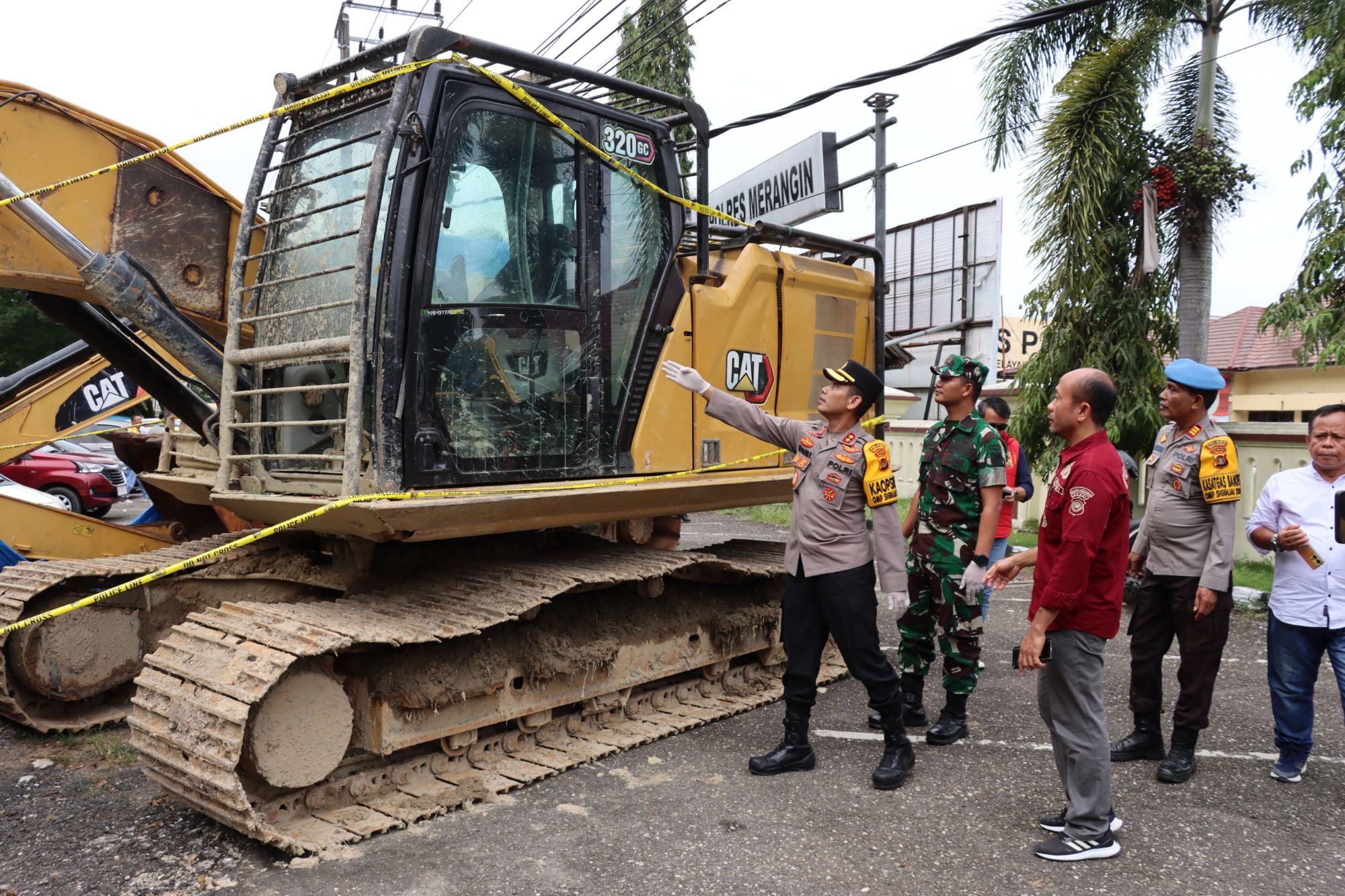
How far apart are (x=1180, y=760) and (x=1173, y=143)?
8.39m

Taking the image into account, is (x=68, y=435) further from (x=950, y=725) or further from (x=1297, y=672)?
(x=1297, y=672)

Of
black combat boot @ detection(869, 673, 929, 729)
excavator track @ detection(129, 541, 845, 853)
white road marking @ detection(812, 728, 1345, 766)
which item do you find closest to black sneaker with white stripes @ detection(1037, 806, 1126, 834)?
white road marking @ detection(812, 728, 1345, 766)

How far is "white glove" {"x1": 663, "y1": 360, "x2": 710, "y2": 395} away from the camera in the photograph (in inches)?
196

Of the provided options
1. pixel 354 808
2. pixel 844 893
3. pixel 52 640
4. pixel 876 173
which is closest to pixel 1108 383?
pixel 844 893

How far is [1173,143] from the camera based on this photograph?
36.6ft

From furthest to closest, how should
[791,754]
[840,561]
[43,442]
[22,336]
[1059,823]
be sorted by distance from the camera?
[22,336] → [43,442] → [791,754] → [840,561] → [1059,823]

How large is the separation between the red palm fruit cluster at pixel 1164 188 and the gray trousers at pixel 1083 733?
8.10 meters

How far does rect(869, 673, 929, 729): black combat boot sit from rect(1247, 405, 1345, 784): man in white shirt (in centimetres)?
162

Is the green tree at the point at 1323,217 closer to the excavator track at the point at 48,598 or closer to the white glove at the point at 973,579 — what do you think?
the white glove at the point at 973,579

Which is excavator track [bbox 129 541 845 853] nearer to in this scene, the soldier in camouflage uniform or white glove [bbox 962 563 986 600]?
the soldier in camouflage uniform

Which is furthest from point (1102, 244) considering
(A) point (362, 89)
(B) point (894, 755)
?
(A) point (362, 89)

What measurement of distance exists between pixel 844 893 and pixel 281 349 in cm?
310

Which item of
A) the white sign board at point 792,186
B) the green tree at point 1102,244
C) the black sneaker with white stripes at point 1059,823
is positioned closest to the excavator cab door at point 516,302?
the black sneaker with white stripes at point 1059,823

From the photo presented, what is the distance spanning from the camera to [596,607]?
5.56 metres
